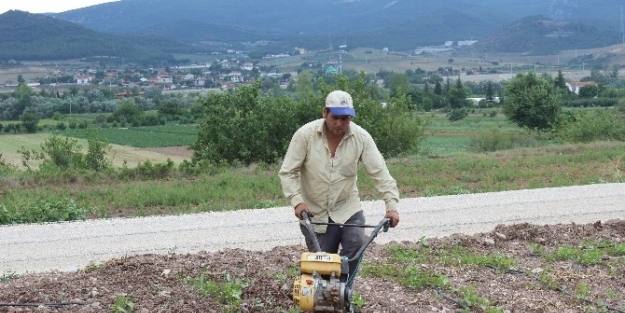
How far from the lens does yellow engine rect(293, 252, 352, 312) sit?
6703 millimetres

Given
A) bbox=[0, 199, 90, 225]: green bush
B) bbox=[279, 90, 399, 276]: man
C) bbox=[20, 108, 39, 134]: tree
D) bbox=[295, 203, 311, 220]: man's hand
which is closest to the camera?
bbox=[295, 203, 311, 220]: man's hand

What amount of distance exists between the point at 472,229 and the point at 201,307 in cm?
714

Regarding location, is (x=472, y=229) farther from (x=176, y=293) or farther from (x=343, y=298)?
(x=343, y=298)

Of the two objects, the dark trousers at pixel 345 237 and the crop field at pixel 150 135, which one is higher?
the dark trousers at pixel 345 237

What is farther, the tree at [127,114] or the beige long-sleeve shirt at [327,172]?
the tree at [127,114]

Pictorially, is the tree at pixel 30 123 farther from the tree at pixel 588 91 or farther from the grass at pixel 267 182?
the tree at pixel 588 91

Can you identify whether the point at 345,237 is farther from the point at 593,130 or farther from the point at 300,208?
the point at 593,130

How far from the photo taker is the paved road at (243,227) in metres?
12.8

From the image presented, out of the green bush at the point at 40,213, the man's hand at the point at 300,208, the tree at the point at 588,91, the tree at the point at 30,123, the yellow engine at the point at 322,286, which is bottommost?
the tree at the point at 588,91

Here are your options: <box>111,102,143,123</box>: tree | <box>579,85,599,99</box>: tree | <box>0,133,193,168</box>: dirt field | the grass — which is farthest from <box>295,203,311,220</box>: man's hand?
<box>579,85,599,99</box>: tree

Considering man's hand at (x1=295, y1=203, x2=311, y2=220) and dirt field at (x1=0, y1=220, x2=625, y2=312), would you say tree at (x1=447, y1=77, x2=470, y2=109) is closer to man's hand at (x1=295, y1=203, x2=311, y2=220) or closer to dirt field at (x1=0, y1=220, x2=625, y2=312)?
dirt field at (x1=0, y1=220, x2=625, y2=312)

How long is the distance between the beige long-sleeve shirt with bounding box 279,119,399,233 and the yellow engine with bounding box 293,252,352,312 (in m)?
0.65

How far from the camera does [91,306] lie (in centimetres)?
821

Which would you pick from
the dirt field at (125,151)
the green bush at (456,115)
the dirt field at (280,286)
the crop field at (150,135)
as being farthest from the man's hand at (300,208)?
the green bush at (456,115)
